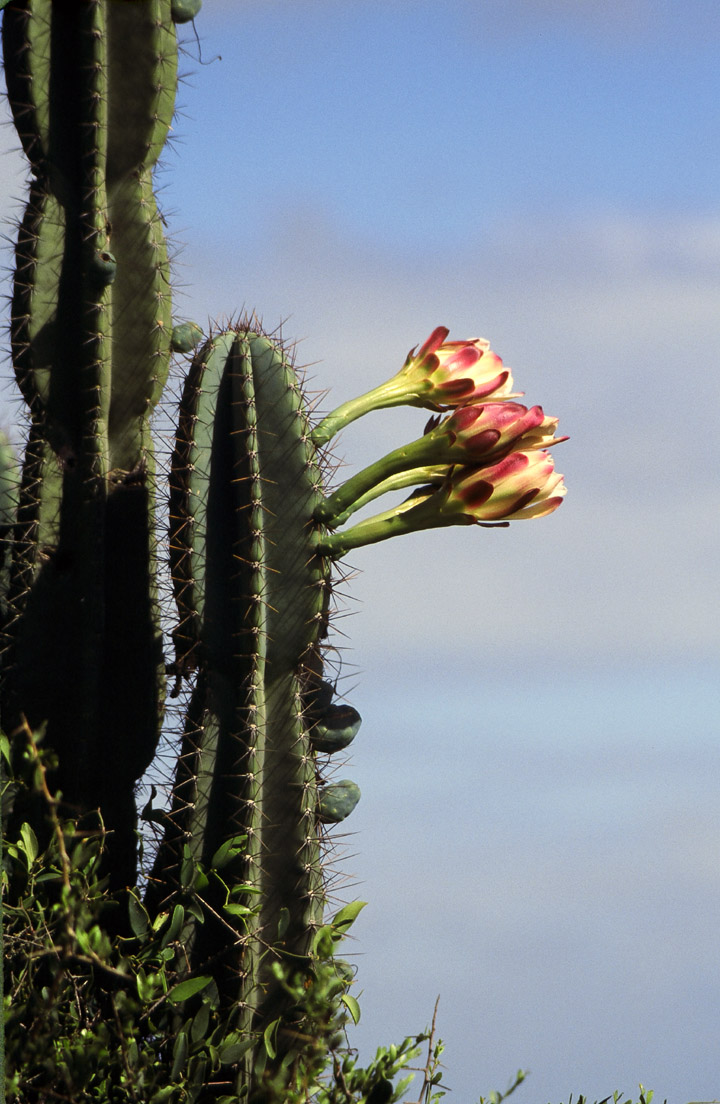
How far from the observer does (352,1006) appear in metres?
2.95

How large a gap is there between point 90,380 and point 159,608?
608 mm

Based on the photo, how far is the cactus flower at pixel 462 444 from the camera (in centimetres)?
315

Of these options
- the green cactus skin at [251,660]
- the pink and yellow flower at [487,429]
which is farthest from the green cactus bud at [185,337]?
the pink and yellow flower at [487,429]

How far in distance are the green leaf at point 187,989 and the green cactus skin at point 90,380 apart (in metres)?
0.59

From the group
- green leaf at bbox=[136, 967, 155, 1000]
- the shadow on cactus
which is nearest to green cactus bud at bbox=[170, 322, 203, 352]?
the shadow on cactus

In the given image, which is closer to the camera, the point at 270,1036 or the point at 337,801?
the point at 270,1036

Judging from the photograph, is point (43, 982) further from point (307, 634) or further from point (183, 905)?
point (307, 634)

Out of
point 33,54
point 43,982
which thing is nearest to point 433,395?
point 33,54

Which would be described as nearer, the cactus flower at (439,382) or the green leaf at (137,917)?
the green leaf at (137,917)

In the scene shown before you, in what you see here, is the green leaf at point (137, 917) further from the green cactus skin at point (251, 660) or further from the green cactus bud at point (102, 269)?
the green cactus bud at point (102, 269)

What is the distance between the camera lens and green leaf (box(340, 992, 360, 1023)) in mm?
2945

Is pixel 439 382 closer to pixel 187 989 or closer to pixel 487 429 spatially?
pixel 487 429

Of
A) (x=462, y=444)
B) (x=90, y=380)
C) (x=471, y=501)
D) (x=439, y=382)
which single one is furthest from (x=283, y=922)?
(x=90, y=380)

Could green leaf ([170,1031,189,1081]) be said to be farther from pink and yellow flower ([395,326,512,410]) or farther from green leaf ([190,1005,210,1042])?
pink and yellow flower ([395,326,512,410])
